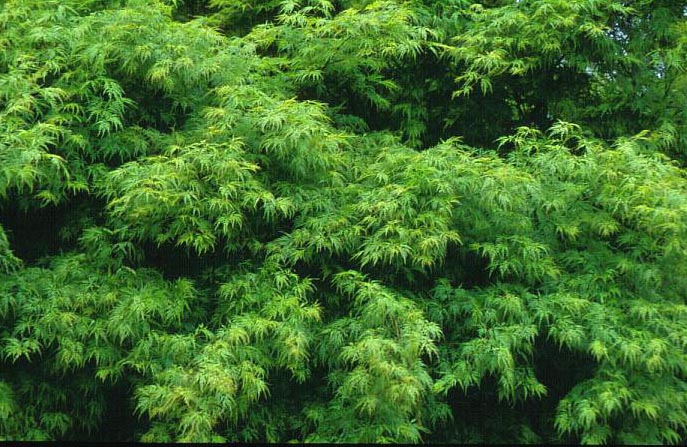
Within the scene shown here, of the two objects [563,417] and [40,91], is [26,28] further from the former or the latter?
[563,417]

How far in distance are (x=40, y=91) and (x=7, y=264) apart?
1.44 meters

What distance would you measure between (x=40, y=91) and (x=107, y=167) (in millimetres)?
789

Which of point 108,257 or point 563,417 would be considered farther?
point 108,257

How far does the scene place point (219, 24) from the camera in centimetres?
810

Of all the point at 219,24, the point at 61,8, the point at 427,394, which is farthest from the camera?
the point at 219,24

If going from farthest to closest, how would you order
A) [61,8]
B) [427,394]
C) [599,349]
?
[61,8]
[427,394]
[599,349]

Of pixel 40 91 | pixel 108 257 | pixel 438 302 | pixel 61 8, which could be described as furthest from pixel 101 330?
pixel 61 8

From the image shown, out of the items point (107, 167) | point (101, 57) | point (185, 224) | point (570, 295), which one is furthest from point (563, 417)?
point (101, 57)

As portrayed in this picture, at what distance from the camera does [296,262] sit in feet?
19.1

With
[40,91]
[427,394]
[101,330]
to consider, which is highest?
[40,91]

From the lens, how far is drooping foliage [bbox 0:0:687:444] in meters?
5.02

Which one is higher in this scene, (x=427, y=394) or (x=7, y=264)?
(x=7, y=264)

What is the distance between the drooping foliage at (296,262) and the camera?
502 centimetres

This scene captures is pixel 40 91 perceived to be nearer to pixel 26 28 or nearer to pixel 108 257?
pixel 26 28
